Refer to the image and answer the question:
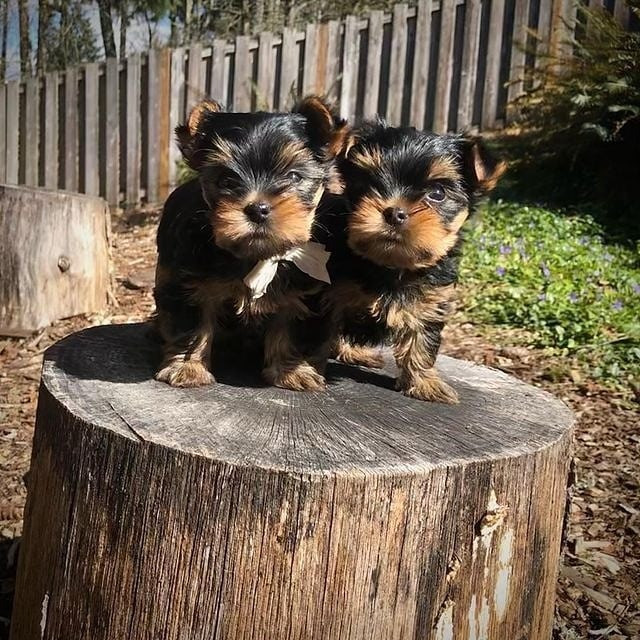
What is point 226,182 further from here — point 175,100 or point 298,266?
point 175,100

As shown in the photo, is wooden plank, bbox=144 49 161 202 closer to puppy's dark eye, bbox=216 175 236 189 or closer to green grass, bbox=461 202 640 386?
green grass, bbox=461 202 640 386

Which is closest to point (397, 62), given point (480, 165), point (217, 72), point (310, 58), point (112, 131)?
point (310, 58)

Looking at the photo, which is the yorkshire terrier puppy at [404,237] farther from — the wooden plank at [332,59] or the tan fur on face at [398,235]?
the wooden plank at [332,59]

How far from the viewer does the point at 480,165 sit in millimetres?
2850

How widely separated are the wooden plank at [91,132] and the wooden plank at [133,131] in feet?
1.90

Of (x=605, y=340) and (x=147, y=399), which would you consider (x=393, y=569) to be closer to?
(x=147, y=399)

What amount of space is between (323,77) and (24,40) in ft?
27.0

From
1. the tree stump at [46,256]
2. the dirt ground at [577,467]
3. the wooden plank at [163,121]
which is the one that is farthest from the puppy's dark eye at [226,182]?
the wooden plank at [163,121]

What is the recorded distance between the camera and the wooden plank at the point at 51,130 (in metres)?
11.4

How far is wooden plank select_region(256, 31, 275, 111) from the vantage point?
35.1ft

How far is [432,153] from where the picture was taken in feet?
9.09

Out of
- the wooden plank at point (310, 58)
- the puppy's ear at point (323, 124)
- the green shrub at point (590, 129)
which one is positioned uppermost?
the wooden plank at point (310, 58)

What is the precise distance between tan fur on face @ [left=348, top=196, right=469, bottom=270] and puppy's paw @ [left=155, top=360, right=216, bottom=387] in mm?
781

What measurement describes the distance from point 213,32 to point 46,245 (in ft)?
40.6
